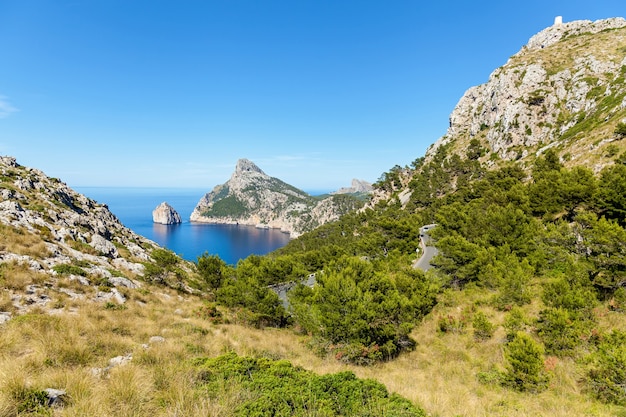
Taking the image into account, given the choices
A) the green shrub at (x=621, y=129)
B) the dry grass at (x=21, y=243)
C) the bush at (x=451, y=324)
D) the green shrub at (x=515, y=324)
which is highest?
the green shrub at (x=621, y=129)

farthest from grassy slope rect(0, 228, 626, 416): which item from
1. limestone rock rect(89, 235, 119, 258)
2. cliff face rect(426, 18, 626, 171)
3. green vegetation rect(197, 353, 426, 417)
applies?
cliff face rect(426, 18, 626, 171)

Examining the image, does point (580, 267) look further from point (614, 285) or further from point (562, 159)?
point (562, 159)

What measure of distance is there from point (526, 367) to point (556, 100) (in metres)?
92.9

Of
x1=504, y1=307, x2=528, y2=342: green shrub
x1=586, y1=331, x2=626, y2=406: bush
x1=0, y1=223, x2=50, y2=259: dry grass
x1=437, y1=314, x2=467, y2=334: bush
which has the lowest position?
x1=437, y1=314, x2=467, y2=334: bush

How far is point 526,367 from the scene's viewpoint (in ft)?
34.1

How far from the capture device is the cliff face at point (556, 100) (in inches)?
2258

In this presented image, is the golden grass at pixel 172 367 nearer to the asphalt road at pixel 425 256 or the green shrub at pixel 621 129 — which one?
the asphalt road at pixel 425 256

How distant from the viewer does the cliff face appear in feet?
188

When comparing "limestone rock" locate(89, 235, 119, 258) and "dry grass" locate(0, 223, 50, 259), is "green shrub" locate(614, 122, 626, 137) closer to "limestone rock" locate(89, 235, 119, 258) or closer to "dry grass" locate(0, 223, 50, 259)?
"dry grass" locate(0, 223, 50, 259)

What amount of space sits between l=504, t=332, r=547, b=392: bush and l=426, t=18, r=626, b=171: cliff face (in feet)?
157

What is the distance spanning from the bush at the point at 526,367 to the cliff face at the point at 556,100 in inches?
1880

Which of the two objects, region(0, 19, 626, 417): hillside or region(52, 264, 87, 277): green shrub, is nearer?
region(0, 19, 626, 417): hillside

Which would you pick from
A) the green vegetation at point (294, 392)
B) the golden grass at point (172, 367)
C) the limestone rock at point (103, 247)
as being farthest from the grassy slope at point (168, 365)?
the limestone rock at point (103, 247)

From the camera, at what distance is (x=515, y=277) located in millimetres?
19281
